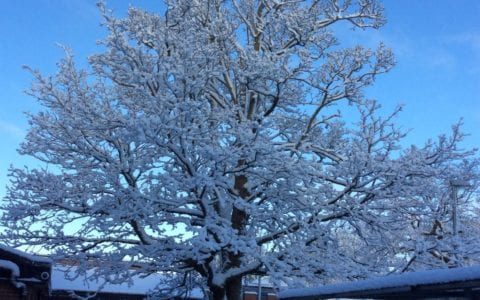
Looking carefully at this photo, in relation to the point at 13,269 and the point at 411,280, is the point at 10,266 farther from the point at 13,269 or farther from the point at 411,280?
the point at 411,280

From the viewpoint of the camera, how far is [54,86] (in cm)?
1659

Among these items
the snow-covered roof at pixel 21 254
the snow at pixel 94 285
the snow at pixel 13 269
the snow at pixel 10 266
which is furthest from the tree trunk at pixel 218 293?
the snow at pixel 94 285

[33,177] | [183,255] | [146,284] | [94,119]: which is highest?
[94,119]

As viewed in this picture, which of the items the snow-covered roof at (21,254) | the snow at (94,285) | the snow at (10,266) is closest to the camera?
the snow at (10,266)

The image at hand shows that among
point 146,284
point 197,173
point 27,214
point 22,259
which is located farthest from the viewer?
point 146,284

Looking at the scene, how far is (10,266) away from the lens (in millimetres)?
11039

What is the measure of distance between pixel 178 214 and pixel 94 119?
142 inches

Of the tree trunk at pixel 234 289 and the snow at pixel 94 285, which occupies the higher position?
the tree trunk at pixel 234 289

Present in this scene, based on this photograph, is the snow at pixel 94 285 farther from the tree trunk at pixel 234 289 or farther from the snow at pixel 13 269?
the snow at pixel 13 269

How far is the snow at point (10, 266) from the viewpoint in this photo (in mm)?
10969

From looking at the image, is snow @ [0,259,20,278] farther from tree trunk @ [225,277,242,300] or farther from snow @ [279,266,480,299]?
snow @ [279,266,480,299]

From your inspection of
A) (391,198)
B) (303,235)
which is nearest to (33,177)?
(303,235)

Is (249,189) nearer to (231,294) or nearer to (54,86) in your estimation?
(231,294)

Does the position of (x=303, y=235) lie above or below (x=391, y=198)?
below
